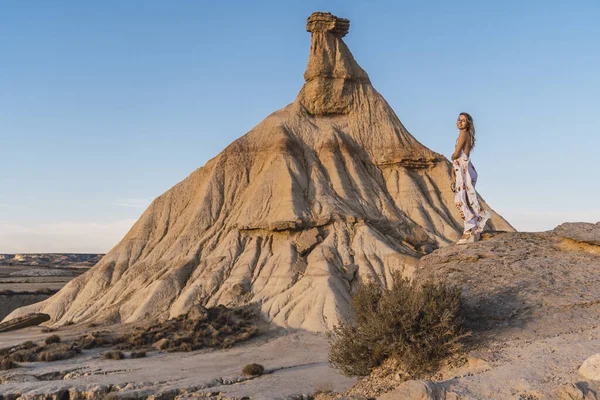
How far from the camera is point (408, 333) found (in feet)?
31.3

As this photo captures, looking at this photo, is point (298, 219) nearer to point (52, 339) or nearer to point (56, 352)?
point (52, 339)

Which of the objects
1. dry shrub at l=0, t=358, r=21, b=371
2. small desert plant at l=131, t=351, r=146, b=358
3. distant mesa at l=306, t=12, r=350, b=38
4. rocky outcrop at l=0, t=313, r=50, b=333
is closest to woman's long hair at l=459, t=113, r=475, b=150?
small desert plant at l=131, t=351, r=146, b=358

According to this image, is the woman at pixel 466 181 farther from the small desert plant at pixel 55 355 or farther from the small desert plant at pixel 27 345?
the small desert plant at pixel 27 345

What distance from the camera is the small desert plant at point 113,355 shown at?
22528 millimetres

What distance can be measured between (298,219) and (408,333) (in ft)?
74.6

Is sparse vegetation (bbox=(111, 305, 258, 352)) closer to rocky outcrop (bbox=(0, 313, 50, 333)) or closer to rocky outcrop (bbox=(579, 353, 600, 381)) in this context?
rocky outcrop (bbox=(0, 313, 50, 333))

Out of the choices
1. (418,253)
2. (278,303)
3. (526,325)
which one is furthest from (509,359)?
(418,253)

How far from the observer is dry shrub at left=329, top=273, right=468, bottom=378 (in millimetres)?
9320

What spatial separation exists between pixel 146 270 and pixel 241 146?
412 inches

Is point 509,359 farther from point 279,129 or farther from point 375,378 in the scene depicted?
point 279,129

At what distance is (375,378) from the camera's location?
9836mm

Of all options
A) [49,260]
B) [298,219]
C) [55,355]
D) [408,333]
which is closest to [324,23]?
[298,219]

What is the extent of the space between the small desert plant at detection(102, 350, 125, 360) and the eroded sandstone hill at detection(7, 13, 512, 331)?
19.2ft

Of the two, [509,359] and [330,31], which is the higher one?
[330,31]
